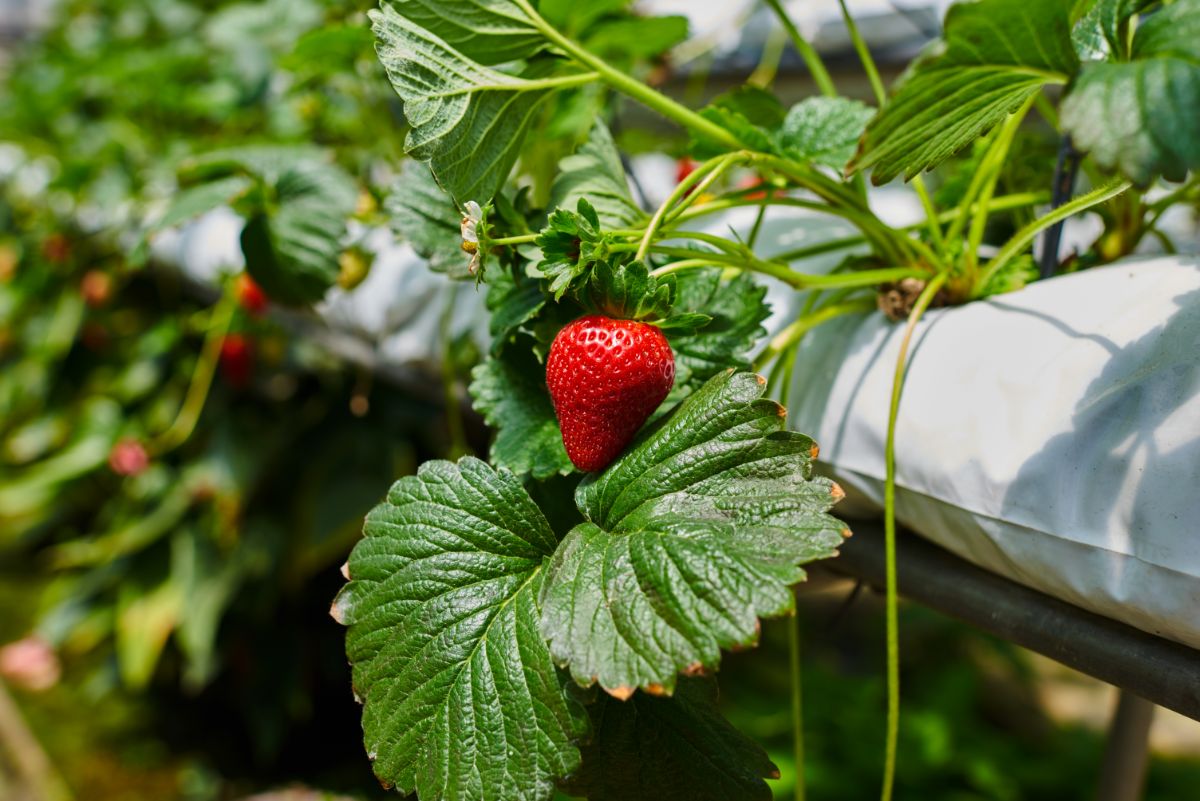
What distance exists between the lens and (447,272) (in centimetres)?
55

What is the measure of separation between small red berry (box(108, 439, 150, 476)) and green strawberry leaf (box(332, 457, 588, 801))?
1.44 m

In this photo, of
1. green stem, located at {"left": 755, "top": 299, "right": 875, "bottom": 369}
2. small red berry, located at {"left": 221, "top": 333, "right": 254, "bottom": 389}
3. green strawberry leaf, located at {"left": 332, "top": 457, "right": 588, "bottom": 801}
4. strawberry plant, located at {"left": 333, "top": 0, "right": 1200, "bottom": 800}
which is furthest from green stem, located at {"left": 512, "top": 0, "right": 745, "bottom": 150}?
small red berry, located at {"left": 221, "top": 333, "right": 254, "bottom": 389}

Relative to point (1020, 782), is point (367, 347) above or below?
above

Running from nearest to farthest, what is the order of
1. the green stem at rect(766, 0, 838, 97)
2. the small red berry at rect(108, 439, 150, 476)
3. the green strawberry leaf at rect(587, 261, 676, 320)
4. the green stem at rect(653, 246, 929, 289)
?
the green strawberry leaf at rect(587, 261, 676, 320) → the green stem at rect(653, 246, 929, 289) → the green stem at rect(766, 0, 838, 97) → the small red berry at rect(108, 439, 150, 476)

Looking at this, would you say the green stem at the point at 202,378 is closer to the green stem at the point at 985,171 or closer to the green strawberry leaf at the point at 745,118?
the green strawberry leaf at the point at 745,118

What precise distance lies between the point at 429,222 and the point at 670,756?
A: 13.3 inches

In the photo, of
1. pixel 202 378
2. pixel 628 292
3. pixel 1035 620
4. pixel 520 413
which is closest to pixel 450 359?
pixel 520 413

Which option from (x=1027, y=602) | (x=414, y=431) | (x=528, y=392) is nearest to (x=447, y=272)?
(x=528, y=392)

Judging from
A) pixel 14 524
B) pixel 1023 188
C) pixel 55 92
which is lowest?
pixel 14 524

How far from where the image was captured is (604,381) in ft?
1.29

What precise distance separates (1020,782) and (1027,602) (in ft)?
3.94

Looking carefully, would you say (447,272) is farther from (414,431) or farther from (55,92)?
(55,92)

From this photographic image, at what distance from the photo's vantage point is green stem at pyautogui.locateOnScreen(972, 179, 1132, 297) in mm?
399

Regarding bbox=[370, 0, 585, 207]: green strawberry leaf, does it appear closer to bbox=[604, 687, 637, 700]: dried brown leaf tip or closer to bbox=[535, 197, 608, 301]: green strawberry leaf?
bbox=[535, 197, 608, 301]: green strawberry leaf
